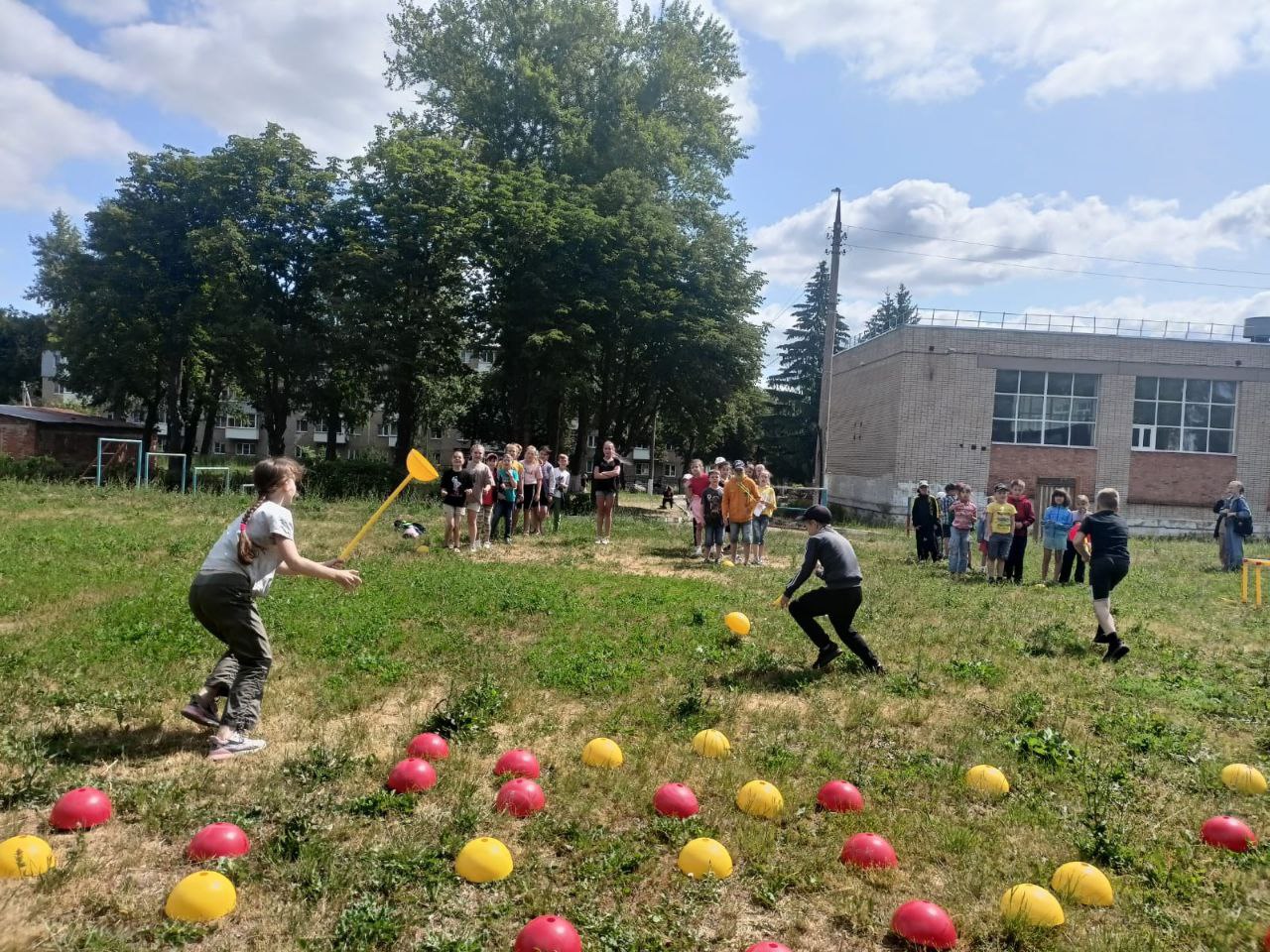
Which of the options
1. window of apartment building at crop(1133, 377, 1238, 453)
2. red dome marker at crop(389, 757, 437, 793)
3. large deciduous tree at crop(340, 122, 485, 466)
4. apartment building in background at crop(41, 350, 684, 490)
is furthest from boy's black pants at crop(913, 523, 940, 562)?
apartment building in background at crop(41, 350, 684, 490)

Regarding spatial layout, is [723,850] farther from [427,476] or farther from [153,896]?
[427,476]

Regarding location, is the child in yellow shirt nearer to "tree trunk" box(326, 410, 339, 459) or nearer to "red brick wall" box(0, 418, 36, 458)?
"tree trunk" box(326, 410, 339, 459)

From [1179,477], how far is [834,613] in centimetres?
3123

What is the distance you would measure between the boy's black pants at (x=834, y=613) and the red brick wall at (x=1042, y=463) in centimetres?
2715

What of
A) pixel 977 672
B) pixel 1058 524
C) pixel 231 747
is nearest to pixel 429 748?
pixel 231 747

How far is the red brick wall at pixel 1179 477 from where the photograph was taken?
32.5 m

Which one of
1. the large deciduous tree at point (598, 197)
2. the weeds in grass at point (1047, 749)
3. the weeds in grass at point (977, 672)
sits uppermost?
the large deciduous tree at point (598, 197)

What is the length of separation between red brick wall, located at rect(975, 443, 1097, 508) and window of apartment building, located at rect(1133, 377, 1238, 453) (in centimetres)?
217

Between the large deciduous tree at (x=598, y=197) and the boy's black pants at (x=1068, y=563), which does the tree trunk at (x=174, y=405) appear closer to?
the large deciduous tree at (x=598, y=197)

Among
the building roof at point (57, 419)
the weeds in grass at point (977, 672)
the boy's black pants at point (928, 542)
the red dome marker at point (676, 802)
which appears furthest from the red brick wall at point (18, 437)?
the red dome marker at point (676, 802)

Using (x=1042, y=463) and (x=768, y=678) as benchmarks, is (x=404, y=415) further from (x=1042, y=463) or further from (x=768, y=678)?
(x=768, y=678)

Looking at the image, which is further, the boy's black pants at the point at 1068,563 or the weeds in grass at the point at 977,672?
the boy's black pants at the point at 1068,563

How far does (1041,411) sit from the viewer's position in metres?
32.5

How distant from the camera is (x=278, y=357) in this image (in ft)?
97.0
